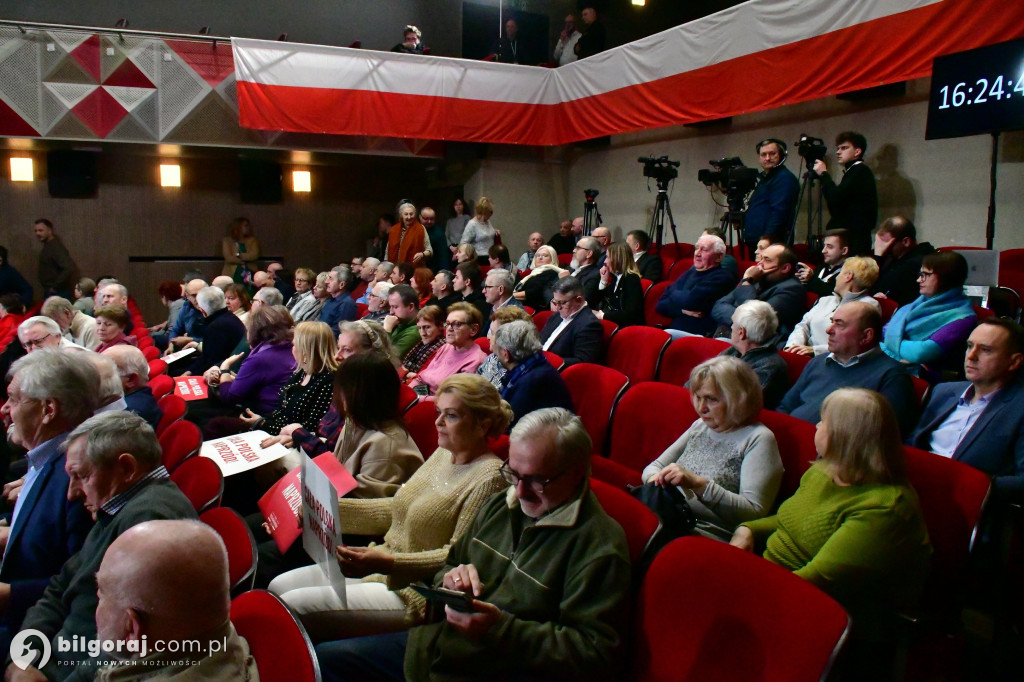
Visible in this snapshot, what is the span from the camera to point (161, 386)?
10.8ft

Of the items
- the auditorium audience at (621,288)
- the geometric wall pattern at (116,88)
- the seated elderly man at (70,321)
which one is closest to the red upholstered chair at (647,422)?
the auditorium audience at (621,288)

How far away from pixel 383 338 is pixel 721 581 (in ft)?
6.89

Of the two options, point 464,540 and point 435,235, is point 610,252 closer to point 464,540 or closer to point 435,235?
point 464,540

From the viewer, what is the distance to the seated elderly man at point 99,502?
1.50 metres

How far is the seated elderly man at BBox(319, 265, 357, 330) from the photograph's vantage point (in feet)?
19.0

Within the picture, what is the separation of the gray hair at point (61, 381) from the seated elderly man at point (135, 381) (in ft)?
1.96

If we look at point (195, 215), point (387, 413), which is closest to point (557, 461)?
point (387, 413)

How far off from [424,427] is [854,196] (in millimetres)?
3463

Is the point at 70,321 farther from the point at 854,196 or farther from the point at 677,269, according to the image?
the point at 854,196

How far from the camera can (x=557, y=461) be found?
1520 mm

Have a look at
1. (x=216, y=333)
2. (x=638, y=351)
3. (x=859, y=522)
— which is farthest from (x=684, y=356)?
(x=216, y=333)

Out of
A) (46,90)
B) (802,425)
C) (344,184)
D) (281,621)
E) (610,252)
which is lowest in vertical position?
(281,621)

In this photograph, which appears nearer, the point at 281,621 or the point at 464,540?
the point at 281,621

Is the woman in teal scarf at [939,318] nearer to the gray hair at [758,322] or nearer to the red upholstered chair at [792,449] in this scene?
the gray hair at [758,322]
